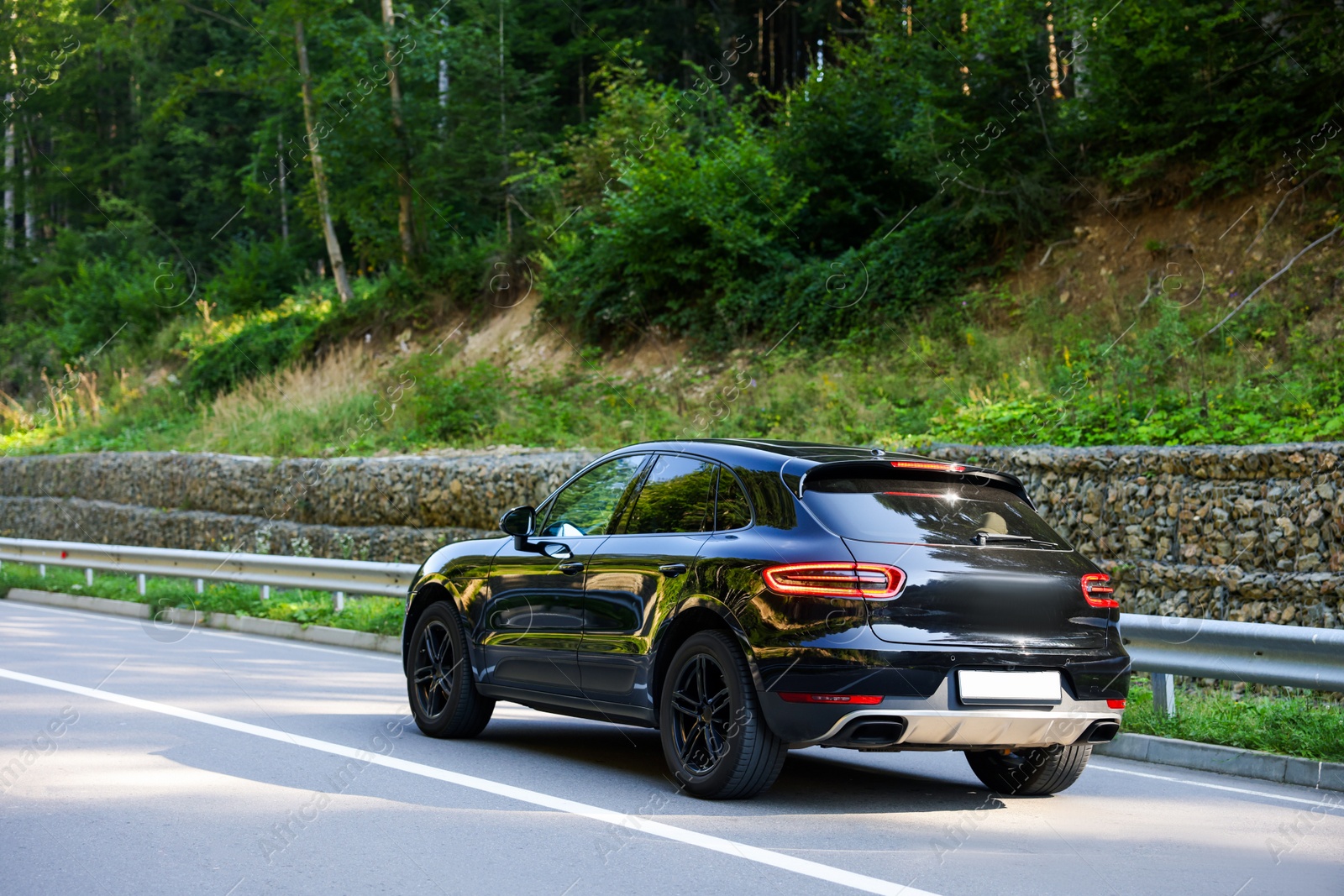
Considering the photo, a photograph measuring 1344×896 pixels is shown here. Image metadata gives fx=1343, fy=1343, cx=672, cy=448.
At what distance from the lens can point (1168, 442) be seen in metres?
12.8

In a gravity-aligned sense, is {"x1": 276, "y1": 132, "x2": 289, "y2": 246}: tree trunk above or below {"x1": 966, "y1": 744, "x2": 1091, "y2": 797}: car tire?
above

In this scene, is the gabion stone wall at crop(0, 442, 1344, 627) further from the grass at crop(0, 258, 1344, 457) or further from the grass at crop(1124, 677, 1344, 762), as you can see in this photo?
the grass at crop(1124, 677, 1344, 762)

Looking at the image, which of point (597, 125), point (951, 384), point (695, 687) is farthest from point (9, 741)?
point (597, 125)

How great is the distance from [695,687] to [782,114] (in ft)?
61.7

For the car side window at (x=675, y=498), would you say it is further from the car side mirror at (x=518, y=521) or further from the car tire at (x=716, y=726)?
the car side mirror at (x=518, y=521)

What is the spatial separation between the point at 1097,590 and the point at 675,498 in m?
2.09

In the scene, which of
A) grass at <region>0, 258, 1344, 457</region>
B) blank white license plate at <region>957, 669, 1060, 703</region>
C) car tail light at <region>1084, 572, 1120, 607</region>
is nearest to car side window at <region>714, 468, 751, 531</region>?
blank white license plate at <region>957, 669, 1060, 703</region>

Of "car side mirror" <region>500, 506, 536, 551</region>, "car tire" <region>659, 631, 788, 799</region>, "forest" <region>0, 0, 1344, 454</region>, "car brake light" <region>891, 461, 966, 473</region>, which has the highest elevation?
"forest" <region>0, 0, 1344, 454</region>

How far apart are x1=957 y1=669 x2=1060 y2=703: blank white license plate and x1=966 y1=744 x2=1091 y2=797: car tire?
0.73 meters

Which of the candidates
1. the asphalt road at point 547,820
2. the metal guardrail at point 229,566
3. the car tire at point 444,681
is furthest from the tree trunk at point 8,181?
the car tire at point 444,681

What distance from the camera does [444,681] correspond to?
8195 millimetres

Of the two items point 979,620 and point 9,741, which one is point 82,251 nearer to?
point 9,741

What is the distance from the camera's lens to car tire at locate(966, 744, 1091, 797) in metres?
6.70

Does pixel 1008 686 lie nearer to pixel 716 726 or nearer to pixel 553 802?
pixel 716 726
